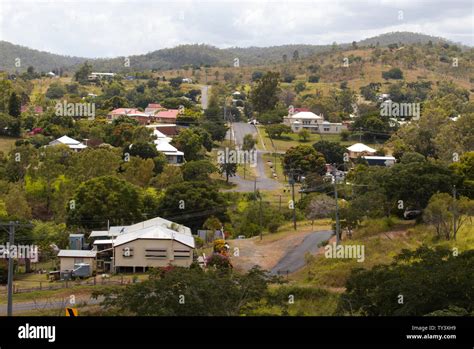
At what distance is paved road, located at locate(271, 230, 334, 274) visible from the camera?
46.3ft

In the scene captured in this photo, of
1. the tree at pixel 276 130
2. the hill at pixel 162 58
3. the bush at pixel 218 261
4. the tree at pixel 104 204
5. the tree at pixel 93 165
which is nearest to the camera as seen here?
the bush at pixel 218 261

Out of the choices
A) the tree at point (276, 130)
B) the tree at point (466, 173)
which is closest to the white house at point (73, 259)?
the tree at point (466, 173)

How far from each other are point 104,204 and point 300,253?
5.44 m

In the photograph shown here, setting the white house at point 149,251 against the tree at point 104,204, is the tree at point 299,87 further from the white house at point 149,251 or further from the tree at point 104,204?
the white house at point 149,251

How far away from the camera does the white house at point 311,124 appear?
126ft

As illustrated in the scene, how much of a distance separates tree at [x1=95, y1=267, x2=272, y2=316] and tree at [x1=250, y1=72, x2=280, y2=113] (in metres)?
33.4

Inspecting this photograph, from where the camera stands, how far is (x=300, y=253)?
15.2 metres

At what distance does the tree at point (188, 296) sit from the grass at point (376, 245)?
10.2 ft

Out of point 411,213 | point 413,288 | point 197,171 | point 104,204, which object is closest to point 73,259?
point 104,204

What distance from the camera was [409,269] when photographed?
28.5 feet
